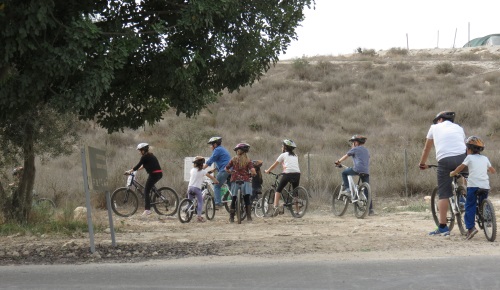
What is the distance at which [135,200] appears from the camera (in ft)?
63.2

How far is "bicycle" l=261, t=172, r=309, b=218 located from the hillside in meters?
3.94

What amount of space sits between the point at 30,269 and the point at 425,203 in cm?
1356

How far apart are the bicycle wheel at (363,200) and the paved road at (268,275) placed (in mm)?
7249

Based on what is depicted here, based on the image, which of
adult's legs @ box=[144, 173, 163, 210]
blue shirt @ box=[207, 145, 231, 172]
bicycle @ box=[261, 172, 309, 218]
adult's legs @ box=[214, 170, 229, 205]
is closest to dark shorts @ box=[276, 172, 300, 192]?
bicycle @ box=[261, 172, 309, 218]

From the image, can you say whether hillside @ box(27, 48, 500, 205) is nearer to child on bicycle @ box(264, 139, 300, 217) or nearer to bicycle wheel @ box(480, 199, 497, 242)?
child on bicycle @ box(264, 139, 300, 217)

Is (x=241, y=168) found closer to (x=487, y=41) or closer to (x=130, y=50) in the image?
(x=130, y=50)

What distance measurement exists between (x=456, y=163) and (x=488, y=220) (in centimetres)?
97

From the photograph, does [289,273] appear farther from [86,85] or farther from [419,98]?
[419,98]

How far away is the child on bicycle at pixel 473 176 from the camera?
10.7 metres

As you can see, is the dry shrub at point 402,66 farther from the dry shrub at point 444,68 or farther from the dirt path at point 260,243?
the dirt path at point 260,243

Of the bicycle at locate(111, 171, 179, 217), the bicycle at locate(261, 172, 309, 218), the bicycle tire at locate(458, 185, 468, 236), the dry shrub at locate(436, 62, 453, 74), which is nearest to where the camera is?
the bicycle tire at locate(458, 185, 468, 236)

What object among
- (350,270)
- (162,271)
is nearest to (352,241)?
(350,270)

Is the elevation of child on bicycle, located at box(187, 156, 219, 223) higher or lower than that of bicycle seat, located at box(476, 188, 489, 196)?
higher

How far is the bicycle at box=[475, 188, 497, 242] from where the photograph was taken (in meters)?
10.5
